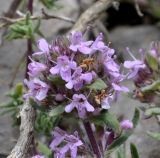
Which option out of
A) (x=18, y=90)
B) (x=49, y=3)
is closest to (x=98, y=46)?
(x=18, y=90)

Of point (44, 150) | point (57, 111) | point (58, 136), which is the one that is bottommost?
point (44, 150)

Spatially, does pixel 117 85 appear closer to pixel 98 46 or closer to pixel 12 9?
pixel 98 46

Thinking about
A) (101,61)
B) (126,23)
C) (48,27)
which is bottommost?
(126,23)

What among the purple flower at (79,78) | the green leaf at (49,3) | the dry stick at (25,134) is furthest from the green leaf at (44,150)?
the green leaf at (49,3)

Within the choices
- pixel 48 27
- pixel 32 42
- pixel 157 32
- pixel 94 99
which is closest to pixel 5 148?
pixel 32 42

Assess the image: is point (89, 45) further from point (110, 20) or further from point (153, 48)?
point (110, 20)
